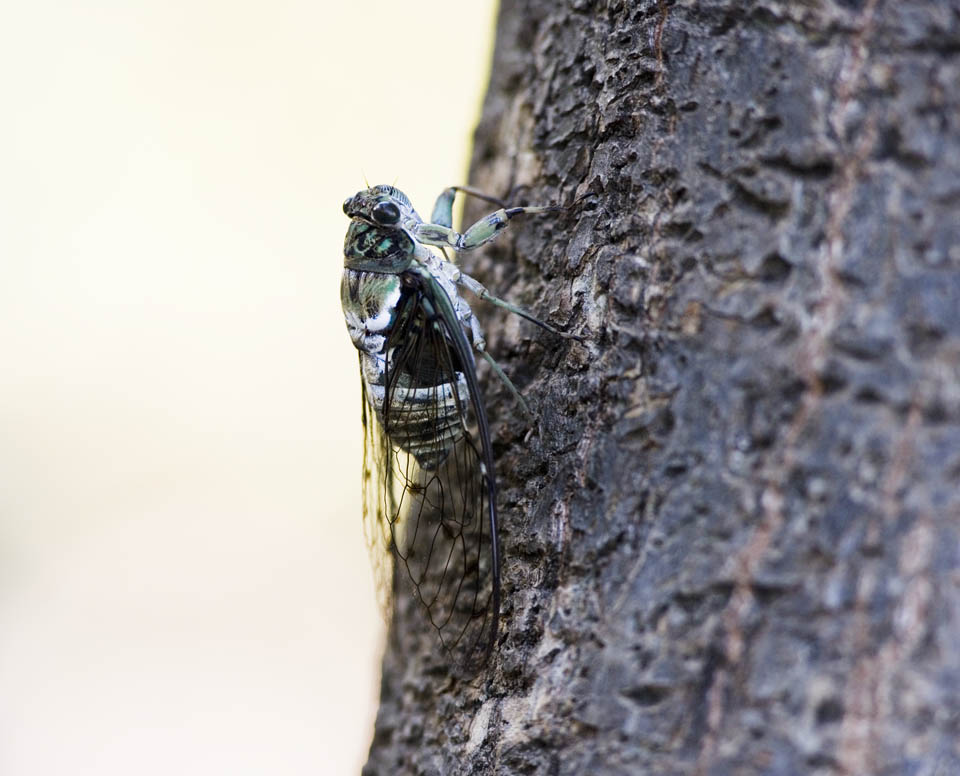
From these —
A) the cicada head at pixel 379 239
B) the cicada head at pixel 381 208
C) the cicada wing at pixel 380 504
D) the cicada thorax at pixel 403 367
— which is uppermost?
the cicada head at pixel 381 208

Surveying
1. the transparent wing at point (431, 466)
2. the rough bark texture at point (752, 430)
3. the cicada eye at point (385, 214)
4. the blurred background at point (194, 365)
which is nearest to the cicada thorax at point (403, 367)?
the transparent wing at point (431, 466)

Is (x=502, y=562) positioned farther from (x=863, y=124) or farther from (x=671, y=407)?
(x=863, y=124)

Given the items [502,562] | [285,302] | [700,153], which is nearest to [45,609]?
[285,302]


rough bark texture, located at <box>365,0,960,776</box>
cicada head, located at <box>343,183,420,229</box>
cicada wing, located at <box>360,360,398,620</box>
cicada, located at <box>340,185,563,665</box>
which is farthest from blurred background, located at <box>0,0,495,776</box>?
rough bark texture, located at <box>365,0,960,776</box>

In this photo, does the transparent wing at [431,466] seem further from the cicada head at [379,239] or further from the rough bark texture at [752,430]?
the rough bark texture at [752,430]

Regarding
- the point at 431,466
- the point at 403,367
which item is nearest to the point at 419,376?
the point at 403,367

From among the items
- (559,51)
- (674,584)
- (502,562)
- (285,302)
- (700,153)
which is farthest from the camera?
(285,302)
